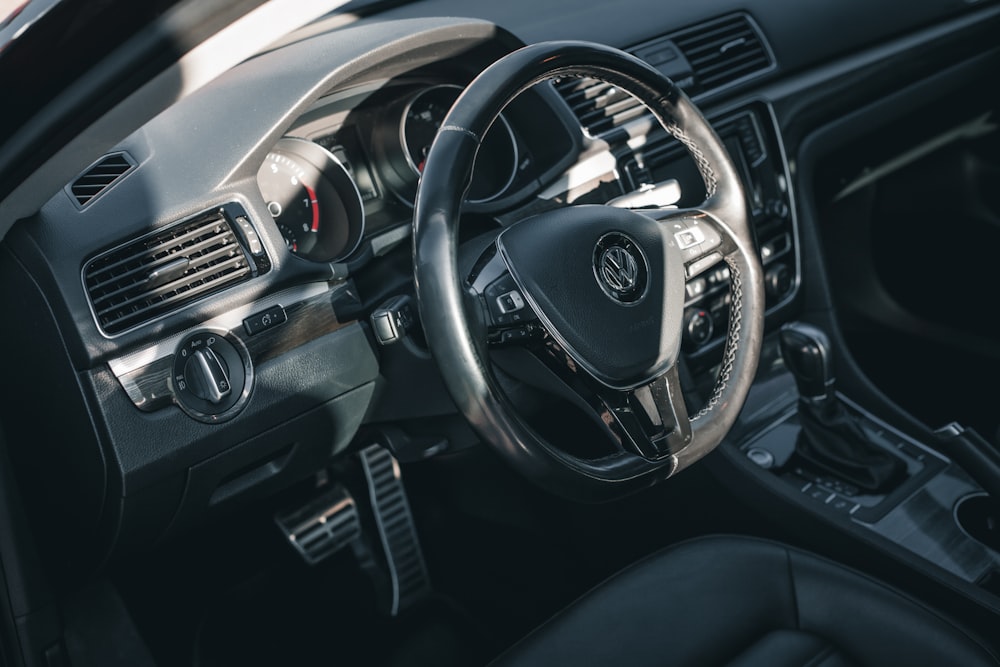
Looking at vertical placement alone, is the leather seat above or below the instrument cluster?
below

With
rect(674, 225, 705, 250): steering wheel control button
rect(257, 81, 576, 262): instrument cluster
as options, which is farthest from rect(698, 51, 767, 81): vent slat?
rect(674, 225, 705, 250): steering wheel control button

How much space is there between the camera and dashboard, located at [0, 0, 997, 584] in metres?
1.36

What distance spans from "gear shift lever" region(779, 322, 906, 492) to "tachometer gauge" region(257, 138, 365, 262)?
897 millimetres

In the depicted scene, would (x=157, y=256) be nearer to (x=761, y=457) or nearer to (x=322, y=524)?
(x=322, y=524)

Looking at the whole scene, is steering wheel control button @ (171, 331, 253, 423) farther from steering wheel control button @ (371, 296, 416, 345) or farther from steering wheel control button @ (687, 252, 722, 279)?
steering wheel control button @ (687, 252, 722, 279)

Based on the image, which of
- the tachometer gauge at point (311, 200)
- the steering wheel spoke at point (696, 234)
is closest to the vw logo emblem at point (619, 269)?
the steering wheel spoke at point (696, 234)

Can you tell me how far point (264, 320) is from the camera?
4.85 feet

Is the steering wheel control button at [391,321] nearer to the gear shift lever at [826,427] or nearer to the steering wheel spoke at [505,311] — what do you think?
the steering wheel spoke at [505,311]

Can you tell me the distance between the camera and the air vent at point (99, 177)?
1355mm

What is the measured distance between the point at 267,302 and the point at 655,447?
2.07 feet

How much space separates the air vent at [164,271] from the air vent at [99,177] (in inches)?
3.5

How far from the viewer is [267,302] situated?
1492 mm

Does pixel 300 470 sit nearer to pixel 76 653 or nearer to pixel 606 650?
pixel 76 653

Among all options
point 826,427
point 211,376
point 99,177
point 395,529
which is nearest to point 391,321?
point 211,376
